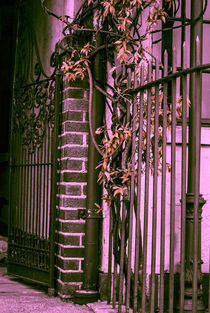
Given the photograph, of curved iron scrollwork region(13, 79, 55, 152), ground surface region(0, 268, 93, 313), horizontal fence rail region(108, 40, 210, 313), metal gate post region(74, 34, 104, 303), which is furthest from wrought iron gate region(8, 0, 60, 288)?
horizontal fence rail region(108, 40, 210, 313)

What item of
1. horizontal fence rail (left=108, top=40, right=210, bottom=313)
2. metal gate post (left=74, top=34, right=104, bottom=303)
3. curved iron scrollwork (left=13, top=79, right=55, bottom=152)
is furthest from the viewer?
curved iron scrollwork (left=13, top=79, right=55, bottom=152)

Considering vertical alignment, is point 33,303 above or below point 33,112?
below

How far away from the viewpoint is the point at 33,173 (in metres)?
4.84

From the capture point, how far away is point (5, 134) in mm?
8148

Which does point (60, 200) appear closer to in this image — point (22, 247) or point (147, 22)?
point (22, 247)

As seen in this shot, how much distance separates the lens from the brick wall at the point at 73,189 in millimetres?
4082

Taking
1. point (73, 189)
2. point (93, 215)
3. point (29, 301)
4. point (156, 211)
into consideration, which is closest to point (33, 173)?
point (73, 189)

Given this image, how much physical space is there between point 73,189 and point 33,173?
0.84 m

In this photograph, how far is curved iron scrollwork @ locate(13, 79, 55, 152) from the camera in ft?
15.0

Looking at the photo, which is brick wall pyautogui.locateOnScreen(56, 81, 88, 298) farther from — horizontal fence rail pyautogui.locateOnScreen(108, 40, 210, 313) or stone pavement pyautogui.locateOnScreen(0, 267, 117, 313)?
horizontal fence rail pyautogui.locateOnScreen(108, 40, 210, 313)

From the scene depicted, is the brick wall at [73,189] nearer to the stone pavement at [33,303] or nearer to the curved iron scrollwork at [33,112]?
the stone pavement at [33,303]

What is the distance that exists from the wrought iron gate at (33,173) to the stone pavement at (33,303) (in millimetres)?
127

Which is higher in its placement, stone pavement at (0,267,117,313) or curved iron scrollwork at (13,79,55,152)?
curved iron scrollwork at (13,79,55,152)

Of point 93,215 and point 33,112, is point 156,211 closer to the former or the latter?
point 93,215
